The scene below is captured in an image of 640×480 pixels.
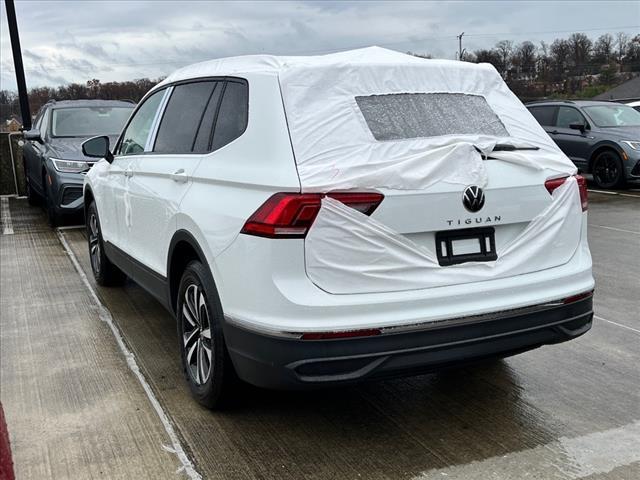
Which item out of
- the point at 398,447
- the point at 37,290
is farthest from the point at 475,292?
the point at 37,290

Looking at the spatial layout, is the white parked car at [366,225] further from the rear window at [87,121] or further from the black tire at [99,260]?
the rear window at [87,121]

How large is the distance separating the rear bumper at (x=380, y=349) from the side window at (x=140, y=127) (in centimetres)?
220

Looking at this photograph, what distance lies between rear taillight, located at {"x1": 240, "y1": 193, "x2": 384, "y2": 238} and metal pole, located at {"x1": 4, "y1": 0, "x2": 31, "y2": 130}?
1340cm

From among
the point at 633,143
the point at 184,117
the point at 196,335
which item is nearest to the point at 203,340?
the point at 196,335

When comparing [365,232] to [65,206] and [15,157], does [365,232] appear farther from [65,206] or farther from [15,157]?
[15,157]

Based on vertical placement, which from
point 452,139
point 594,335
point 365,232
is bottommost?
point 594,335

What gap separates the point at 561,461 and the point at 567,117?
12.2 metres

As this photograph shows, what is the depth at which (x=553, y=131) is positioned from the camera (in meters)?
14.1

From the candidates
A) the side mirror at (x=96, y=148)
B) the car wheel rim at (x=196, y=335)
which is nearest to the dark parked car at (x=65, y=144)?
the side mirror at (x=96, y=148)

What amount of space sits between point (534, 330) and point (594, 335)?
1.86 m

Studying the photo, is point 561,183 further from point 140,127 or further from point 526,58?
point 526,58

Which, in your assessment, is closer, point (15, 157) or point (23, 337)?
point (23, 337)

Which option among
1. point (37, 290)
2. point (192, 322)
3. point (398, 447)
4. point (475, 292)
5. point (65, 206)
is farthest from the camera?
point (65, 206)

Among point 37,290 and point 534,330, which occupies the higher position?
point 534,330
